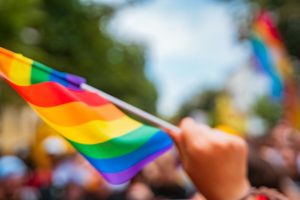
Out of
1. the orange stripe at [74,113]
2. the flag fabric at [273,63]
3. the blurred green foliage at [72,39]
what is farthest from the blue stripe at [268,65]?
the orange stripe at [74,113]

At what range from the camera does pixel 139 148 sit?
2.96 m

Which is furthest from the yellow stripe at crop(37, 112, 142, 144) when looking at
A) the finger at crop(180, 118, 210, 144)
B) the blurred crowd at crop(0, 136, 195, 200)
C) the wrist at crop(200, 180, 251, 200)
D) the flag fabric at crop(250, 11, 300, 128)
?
the flag fabric at crop(250, 11, 300, 128)

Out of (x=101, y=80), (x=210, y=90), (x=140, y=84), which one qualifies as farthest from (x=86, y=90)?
(x=210, y=90)

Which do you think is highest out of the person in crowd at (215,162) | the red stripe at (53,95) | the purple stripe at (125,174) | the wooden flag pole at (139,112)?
the person in crowd at (215,162)

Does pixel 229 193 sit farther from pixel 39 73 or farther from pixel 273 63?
pixel 273 63

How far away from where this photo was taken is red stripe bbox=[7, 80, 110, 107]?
2797mm

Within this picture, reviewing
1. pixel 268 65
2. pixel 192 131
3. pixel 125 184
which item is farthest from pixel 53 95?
pixel 268 65

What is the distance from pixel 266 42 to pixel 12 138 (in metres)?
26.0

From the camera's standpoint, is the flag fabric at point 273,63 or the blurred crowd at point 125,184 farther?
the flag fabric at point 273,63

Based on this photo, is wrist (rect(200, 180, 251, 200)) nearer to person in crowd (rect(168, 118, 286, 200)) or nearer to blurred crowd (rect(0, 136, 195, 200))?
person in crowd (rect(168, 118, 286, 200))

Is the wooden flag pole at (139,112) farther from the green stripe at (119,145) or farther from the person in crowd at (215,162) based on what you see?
the person in crowd at (215,162)

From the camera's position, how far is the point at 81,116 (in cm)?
281

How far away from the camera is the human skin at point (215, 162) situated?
2.16 meters

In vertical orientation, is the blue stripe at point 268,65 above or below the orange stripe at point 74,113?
below
